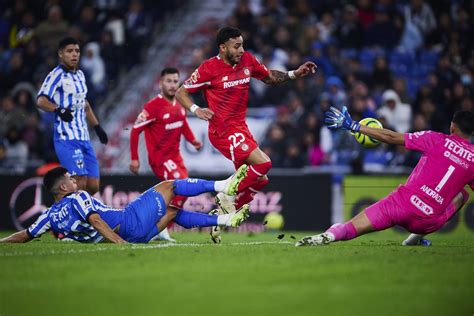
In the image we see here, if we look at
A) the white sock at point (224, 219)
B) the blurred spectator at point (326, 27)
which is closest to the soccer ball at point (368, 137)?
the white sock at point (224, 219)

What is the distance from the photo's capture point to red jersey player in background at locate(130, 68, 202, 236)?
13.9 m

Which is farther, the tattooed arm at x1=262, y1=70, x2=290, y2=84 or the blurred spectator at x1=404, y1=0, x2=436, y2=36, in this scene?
the blurred spectator at x1=404, y1=0, x2=436, y2=36

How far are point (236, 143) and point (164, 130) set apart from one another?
262cm

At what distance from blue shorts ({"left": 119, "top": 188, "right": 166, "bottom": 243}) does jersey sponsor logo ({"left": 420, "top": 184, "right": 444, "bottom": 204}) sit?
10.2 ft

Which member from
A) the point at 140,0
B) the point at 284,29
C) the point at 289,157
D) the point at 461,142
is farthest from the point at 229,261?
the point at 140,0

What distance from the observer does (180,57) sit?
22578 millimetres

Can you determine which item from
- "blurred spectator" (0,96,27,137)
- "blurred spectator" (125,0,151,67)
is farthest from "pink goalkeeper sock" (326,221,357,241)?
"blurred spectator" (125,0,151,67)

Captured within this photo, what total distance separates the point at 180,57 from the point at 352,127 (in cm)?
1330

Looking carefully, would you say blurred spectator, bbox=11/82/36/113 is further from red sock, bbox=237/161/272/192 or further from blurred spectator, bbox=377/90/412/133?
red sock, bbox=237/161/272/192

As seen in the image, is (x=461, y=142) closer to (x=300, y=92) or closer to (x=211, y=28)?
(x=300, y=92)

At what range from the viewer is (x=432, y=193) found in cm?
981

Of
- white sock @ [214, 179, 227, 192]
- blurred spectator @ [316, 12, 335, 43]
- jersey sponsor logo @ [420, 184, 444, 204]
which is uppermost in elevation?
blurred spectator @ [316, 12, 335, 43]

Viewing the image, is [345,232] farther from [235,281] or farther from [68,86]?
[68,86]

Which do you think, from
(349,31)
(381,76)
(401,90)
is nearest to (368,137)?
(401,90)
